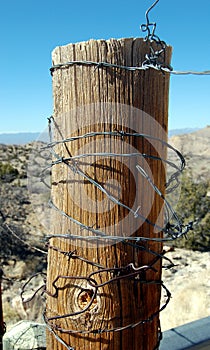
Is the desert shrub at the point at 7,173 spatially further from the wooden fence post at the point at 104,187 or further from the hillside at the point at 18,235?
the wooden fence post at the point at 104,187

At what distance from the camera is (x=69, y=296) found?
1325 millimetres

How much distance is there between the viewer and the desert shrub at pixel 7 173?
13508mm

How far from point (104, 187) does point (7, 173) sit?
1327cm

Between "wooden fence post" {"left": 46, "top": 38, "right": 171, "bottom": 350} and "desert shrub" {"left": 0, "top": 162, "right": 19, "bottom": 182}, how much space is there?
1246 centimetres

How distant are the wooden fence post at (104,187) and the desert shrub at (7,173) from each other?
1246cm

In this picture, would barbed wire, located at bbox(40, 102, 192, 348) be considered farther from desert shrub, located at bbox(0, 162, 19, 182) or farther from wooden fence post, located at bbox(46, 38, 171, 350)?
desert shrub, located at bbox(0, 162, 19, 182)

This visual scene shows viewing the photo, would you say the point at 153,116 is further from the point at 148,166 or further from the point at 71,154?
the point at 71,154

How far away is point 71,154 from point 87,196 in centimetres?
15

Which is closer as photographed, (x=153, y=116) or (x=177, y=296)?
(x=153, y=116)

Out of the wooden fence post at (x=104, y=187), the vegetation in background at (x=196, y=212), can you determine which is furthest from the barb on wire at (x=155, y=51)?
the vegetation in background at (x=196, y=212)

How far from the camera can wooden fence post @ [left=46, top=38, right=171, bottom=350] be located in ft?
4.14

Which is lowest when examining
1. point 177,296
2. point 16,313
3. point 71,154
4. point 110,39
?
point 16,313

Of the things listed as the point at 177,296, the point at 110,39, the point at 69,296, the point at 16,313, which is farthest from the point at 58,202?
the point at 16,313

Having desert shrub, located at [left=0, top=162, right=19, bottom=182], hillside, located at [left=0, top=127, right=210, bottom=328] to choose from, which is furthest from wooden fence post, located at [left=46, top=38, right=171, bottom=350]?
desert shrub, located at [left=0, top=162, right=19, bottom=182]
